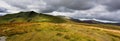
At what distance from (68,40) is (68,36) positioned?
4.80 m

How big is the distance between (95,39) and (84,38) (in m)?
4.01

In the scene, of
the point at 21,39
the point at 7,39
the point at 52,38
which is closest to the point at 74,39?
the point at 52,38

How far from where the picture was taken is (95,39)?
72.5 m

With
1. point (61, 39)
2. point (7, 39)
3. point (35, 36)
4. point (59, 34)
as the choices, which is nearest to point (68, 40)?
point (61, 39)

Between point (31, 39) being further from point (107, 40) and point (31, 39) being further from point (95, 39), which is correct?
point (107, 40)

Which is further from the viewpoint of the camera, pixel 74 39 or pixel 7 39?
pixel 7 39

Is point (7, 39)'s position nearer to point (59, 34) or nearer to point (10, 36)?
point (10, 36)

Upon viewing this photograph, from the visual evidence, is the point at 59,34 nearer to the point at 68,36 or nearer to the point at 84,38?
the point at 68,36

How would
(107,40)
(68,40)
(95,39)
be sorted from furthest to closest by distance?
(107,40), (95,39), (68,40)

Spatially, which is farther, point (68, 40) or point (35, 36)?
point (35, 36)

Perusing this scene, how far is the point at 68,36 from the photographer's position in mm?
72750

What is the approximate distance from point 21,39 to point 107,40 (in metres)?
32.9

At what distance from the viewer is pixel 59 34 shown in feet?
244

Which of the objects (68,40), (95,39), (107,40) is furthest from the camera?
(107,40)
